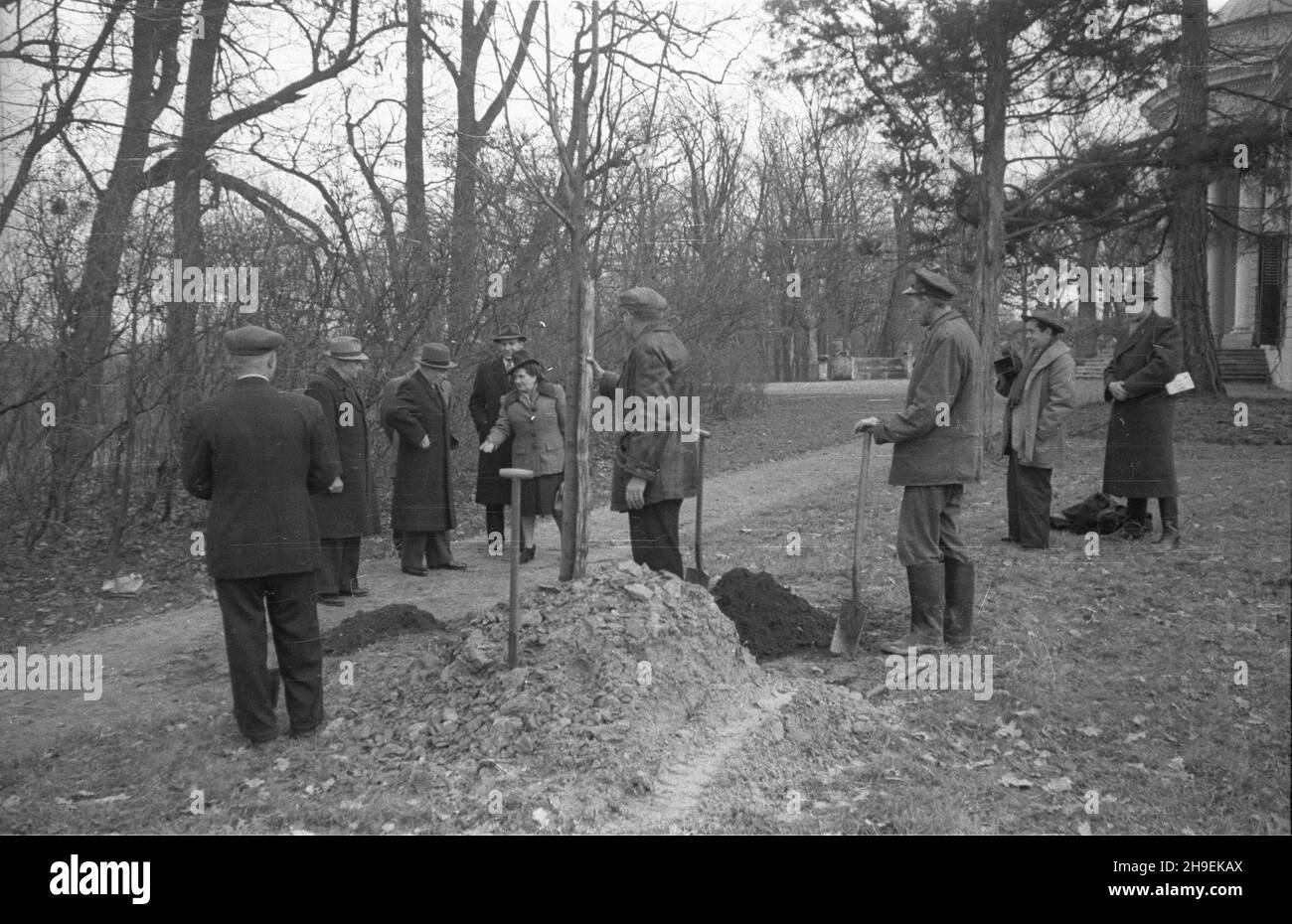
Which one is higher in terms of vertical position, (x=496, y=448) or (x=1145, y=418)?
(x=1145, y=418)

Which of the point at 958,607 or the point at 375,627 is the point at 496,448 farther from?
the point at 958,607

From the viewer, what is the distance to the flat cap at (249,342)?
5.02 meters

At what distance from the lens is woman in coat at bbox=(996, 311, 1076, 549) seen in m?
8.69

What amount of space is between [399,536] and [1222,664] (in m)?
6.25

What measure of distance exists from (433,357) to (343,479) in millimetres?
1428

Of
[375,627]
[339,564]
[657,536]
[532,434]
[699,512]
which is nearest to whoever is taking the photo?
[657,536]

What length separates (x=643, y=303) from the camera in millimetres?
6023

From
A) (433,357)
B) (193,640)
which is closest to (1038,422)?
(433,357)

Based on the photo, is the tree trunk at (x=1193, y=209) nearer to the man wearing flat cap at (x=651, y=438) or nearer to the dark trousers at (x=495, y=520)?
the man wearing flat cap at (x=651, y=438)

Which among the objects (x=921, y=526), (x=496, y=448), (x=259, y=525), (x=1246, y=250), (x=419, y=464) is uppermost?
(x=1246, y=250)

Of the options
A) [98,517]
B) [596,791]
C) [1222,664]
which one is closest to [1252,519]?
[1222,664]

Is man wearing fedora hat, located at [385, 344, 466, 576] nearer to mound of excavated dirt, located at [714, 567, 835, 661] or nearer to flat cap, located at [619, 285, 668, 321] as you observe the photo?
mound of excavated dirt, located at [714, 567, 835, 661]

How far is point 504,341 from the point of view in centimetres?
914

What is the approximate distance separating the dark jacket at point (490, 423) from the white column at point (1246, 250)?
6505 millimetres
